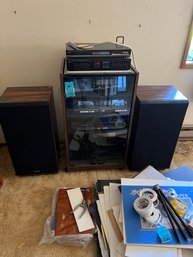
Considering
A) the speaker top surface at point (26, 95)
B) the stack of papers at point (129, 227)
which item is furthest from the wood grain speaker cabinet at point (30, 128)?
the stack of papers at point (129, 227)

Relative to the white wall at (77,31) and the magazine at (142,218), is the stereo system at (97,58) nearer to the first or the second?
the white wall at (77,31)

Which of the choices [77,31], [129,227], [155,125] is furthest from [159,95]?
[129,227]

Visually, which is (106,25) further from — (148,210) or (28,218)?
(28,218)

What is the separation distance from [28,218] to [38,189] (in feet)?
0.83

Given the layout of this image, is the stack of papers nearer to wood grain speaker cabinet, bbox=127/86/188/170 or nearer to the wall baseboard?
wood grain speaker cabinet, bbox=127/86/188/170

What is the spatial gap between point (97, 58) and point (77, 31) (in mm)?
462

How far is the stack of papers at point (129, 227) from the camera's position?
1.08m

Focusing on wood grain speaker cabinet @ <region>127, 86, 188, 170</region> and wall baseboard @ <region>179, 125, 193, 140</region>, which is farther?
wall baseboard @ <region>179, 125, 193, 140</region>

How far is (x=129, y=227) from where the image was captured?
1146mm

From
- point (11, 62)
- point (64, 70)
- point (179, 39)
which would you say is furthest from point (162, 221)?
point (11, 62)

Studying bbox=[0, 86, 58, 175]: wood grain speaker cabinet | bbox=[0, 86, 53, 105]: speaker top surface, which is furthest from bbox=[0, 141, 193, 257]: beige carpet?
bbox=[0, 86, 53, 105]: speaker top surface

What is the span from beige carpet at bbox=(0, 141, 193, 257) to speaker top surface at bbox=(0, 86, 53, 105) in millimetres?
708

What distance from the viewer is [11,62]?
65.2 inches

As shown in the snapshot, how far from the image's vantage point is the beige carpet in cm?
124
